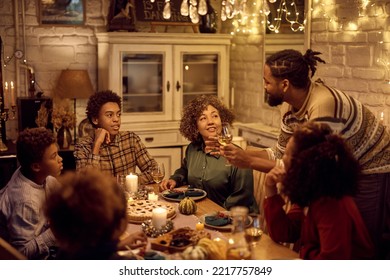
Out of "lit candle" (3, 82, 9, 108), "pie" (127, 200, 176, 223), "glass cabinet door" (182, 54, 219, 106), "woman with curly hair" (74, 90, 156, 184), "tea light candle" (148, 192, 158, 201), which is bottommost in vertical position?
"pie" (127, 200, 176, 223)

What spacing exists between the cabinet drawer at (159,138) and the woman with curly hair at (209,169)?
127 cm

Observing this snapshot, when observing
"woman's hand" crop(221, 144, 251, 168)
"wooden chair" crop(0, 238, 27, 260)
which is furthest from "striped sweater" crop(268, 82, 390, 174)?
"wooden chair" crop(0, 238, 27, 260)

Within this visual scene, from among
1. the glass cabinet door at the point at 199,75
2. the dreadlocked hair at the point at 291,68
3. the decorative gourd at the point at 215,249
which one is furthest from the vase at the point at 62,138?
the decorative gourd at the point at 215,249

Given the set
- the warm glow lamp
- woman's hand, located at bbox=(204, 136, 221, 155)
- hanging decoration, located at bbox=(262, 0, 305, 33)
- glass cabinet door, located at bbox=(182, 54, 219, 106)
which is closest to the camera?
woman's hand, located at bbox=(204, 136, 221, 155)

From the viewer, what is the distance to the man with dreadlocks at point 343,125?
2.25 meters

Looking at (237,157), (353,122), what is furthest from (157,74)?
(353,122)

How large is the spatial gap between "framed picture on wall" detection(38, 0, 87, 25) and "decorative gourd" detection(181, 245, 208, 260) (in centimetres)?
298

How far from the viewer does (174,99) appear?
175 inches

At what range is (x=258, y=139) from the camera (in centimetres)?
411

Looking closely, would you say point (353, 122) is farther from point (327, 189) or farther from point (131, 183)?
point (131, 183)

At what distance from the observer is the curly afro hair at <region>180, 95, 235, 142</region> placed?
2.99 m

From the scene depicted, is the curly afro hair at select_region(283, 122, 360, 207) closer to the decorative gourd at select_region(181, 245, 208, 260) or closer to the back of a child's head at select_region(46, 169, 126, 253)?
the decorative gourd at select_region(181, 245, 208, 260)

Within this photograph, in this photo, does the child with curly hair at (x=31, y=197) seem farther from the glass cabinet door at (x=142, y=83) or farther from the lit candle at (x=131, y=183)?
the glass cabinet door at (x=142, y=83)

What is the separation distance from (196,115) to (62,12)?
185 centimetres
